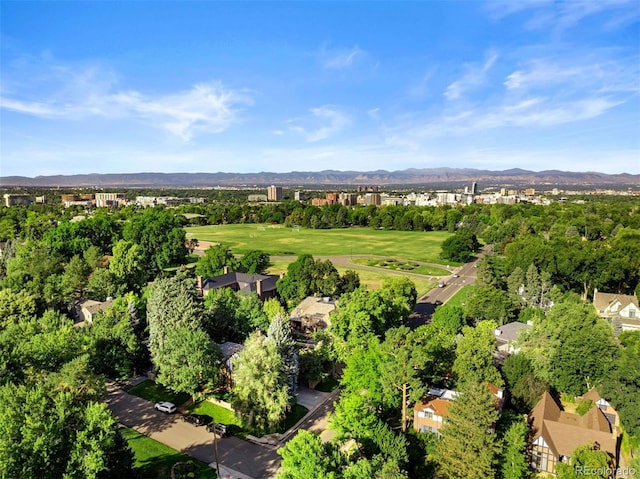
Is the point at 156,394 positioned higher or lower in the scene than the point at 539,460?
higher

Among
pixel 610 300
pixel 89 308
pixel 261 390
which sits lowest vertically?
pixel 610 300

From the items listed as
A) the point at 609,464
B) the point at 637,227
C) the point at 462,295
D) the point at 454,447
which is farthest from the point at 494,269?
the point at 637,227

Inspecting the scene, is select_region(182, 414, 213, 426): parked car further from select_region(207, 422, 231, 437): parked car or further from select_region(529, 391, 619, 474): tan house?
select_region(529, 391, 619, 474): tan house

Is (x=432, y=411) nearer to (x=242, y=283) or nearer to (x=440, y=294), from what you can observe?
(x=242, y=283)

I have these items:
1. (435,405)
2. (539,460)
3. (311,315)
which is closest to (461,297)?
(311,315)

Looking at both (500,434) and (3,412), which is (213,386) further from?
(500,434)
